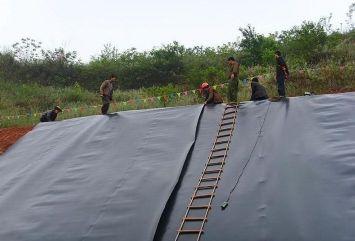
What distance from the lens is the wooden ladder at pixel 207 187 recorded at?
14.6ft

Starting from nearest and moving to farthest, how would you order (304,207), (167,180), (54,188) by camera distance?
(304,207)
(167,180)
(54,188)

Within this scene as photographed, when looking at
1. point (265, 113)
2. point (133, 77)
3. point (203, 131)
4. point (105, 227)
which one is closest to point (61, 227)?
point (105, 227)

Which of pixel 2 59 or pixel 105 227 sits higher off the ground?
pixel 2 59

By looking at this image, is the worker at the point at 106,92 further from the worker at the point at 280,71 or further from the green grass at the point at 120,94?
the green grass at the point at 120,94

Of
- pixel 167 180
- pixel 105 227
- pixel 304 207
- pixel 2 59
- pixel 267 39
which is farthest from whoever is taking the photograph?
pixel 2 59

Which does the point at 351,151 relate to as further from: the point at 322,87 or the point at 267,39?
the point at 267,39

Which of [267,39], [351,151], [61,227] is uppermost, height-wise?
[267,39]

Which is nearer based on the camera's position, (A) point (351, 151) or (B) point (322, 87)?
(A) point (351, 151)

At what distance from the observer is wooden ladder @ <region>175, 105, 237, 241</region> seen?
4.44 m

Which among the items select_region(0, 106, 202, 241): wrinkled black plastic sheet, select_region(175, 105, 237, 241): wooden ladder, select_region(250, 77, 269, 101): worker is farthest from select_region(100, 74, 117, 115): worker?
select_region(175, 105, 237, 241): wooden ladder

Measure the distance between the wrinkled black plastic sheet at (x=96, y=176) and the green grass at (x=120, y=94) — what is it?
4.46 metres

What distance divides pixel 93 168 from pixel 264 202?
241cm

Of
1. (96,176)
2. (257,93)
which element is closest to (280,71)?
(257,93)

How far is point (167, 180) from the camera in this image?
5.21 m
